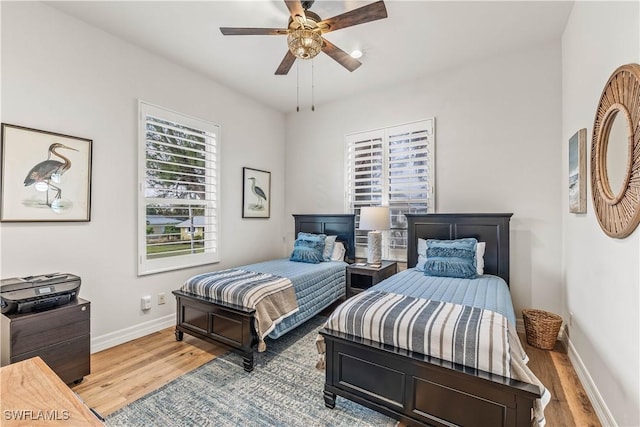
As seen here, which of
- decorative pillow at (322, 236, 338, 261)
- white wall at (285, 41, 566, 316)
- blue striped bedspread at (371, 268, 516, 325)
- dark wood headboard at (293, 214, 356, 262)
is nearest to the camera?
blue striped bedspread at (371, 268, 516, 325)

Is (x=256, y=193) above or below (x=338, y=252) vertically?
above

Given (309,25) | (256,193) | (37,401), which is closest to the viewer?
(37,401)

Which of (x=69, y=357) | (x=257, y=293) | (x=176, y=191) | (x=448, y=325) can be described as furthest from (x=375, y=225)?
(x=69, y=357)

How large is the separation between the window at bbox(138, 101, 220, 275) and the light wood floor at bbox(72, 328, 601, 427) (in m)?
0.80

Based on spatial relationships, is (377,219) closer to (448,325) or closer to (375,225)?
(375,225)

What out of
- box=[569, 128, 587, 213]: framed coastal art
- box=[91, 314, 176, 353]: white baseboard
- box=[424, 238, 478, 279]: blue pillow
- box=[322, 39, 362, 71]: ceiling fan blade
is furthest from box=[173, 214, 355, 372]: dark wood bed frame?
box=[569, 128, 587, 213]: framed coastal art

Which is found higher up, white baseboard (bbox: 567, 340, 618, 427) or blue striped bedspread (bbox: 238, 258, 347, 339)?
blue striped bedspread (bbox: 238, 258, 347, 339)

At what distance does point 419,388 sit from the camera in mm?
1647

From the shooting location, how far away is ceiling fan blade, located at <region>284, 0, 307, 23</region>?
1.94 meters

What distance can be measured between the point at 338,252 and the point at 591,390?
271cm

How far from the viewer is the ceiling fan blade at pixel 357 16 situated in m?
1.94

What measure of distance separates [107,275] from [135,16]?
94.3 inches

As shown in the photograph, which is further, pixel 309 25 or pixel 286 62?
pixel 286 62

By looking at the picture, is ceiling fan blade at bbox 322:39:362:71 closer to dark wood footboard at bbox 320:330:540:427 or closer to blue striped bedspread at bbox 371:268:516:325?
blue striped bedspread at bbox 371:268:516:325
